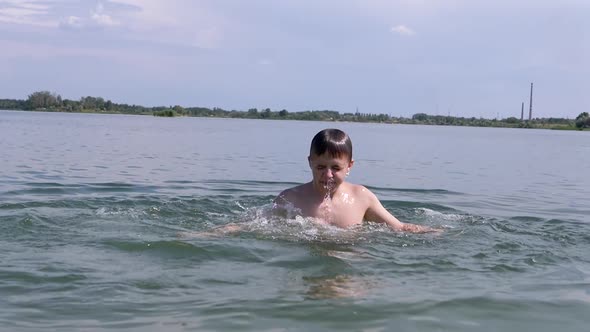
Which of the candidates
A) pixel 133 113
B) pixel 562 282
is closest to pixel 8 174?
pixel 562 282

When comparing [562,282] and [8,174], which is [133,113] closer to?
[8,174]

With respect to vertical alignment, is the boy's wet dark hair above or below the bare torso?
above

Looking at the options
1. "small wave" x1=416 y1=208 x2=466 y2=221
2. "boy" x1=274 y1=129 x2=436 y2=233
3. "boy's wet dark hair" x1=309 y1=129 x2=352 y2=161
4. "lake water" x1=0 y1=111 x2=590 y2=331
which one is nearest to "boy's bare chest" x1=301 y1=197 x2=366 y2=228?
"boy" x1=274 y1=129 x2=436 y2=233

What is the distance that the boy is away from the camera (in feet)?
22.5

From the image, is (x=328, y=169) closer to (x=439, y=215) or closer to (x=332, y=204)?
(x=332, y=204)

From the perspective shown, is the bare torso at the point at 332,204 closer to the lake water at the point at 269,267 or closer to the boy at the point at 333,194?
A: the boy at the point at 333,194

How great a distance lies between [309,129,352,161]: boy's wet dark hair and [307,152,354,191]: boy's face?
0.04 m

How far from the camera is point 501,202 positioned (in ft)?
41.0

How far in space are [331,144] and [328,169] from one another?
0.34 meters

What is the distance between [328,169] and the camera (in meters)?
7.03

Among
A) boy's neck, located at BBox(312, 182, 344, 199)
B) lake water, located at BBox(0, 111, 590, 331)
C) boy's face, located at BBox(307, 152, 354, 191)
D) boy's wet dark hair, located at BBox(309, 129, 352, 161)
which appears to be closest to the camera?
lake water, located at BBox(0, 111, 590, 331)

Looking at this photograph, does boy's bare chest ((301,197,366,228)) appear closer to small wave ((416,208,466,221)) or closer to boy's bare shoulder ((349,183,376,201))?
boy's bare shoulder ((349,183,376,201))

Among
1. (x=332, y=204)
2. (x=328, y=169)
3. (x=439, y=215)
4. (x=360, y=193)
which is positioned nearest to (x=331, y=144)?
(x=328, y=169)

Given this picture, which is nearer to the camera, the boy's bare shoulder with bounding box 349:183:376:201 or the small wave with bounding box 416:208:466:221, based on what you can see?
the boy's bare shoulder with bounding box 349:183:376:201
